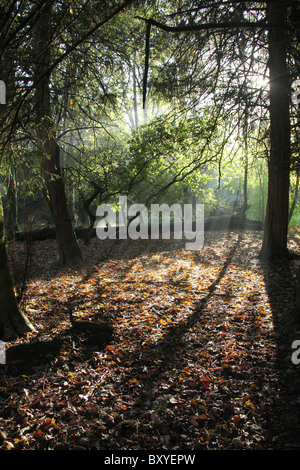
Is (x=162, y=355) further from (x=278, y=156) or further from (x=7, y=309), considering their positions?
(x=278, y=156)

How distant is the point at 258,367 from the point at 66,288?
4.67 meters

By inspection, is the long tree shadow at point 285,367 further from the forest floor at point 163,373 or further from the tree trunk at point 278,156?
the tree trunk at point 278,156

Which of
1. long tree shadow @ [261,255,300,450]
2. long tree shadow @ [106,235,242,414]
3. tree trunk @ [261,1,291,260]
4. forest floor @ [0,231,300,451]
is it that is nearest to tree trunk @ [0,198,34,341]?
forest floor @ [0,231,300,451]

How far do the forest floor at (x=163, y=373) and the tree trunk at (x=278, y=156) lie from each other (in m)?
1.40

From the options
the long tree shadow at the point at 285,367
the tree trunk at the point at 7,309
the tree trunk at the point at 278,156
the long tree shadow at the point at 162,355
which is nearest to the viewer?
the long tree shadow at the point at 285,367

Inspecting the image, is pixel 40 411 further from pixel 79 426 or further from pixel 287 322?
pixel 287 322

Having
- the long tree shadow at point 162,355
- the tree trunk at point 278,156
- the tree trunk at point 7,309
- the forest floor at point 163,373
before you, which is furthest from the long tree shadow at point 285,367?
the tree trunk at point 7,309

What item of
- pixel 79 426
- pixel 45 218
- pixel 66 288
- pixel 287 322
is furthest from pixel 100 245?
pixel 45 218

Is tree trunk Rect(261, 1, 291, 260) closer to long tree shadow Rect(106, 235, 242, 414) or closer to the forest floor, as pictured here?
the forest floor

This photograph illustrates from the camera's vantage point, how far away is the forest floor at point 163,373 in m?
2.68

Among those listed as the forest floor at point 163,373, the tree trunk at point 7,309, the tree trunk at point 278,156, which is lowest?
the forest floor at point 163,373

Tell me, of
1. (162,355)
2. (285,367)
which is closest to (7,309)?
(162,355)

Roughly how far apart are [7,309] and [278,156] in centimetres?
686

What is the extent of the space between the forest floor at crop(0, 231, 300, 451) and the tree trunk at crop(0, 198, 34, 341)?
0.66ft
